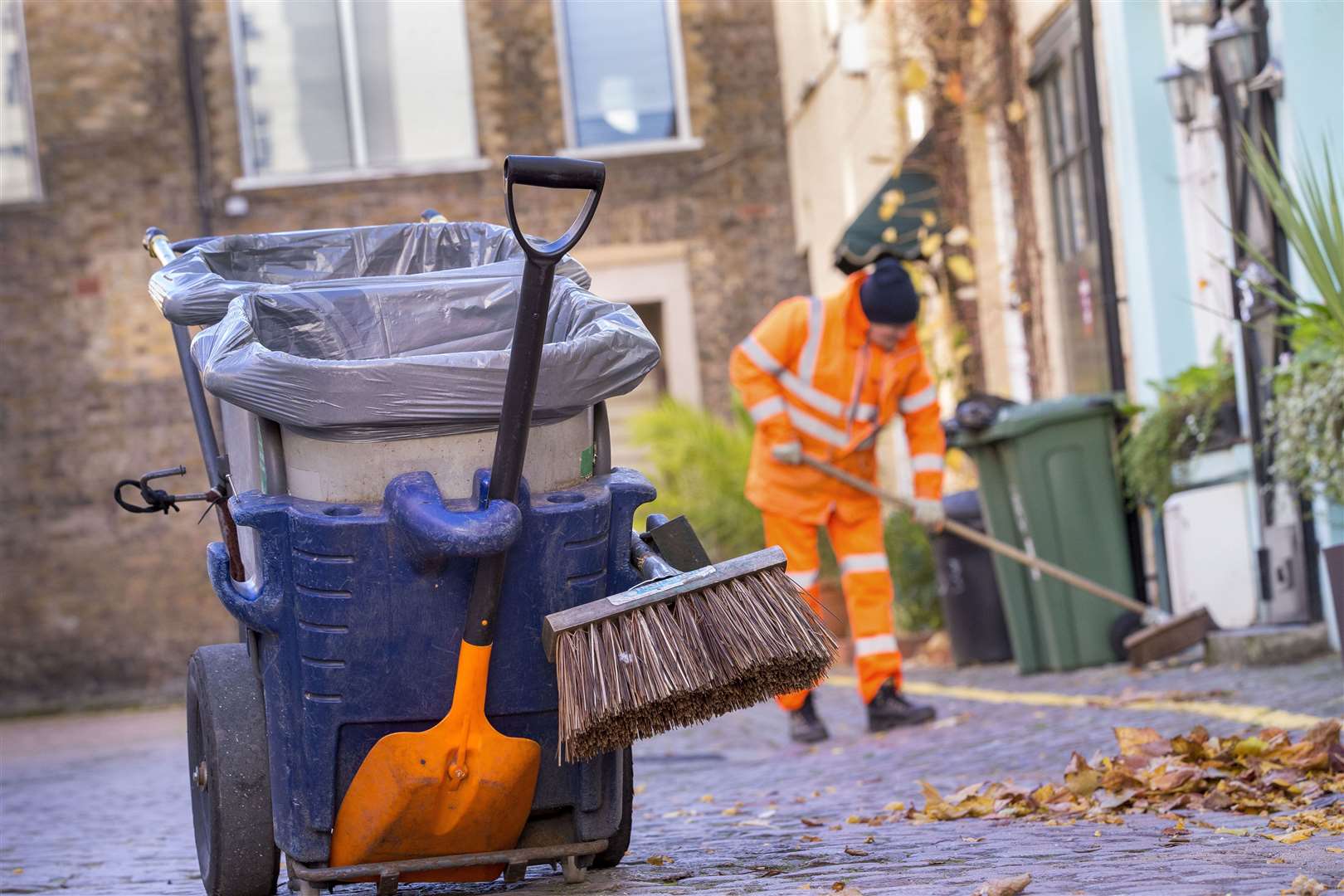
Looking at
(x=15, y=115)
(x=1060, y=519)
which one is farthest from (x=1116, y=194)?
(x=15, y=115)

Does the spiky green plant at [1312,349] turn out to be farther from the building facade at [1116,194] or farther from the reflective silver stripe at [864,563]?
the reflective silver stripe at [864,563]

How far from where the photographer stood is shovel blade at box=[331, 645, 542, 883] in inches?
131

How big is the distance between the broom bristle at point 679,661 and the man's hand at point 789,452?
3395 millimetres

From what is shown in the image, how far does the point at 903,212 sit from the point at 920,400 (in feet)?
16.7

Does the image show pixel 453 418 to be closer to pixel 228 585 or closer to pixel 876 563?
pixel 228 585

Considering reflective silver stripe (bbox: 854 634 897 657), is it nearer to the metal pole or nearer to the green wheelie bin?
the green wheelie bin

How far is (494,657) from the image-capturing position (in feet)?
11.0

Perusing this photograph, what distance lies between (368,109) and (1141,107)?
9247 millimetres

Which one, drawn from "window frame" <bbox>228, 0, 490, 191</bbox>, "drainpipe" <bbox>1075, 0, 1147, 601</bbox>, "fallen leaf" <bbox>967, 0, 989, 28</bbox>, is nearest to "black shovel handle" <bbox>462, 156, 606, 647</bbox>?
"drainpipe" <bbox>1075, 0, 1147, 601</bbox>

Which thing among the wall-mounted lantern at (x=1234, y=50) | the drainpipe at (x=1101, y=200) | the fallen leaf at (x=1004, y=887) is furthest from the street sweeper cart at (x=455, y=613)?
the drainpipe at (x=1101, y=200)

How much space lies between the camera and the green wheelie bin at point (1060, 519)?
8.29 m

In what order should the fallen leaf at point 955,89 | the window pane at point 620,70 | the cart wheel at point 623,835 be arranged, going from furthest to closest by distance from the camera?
the window pane at point 620,70
the fallen leaf at point 955,89
the cart wheel at point 623,835

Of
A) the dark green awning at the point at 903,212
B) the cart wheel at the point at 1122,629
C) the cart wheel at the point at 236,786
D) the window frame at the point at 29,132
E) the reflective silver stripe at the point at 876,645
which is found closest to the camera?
the cart wheel at the point at 236,786

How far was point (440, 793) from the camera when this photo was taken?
3363 millimetres
